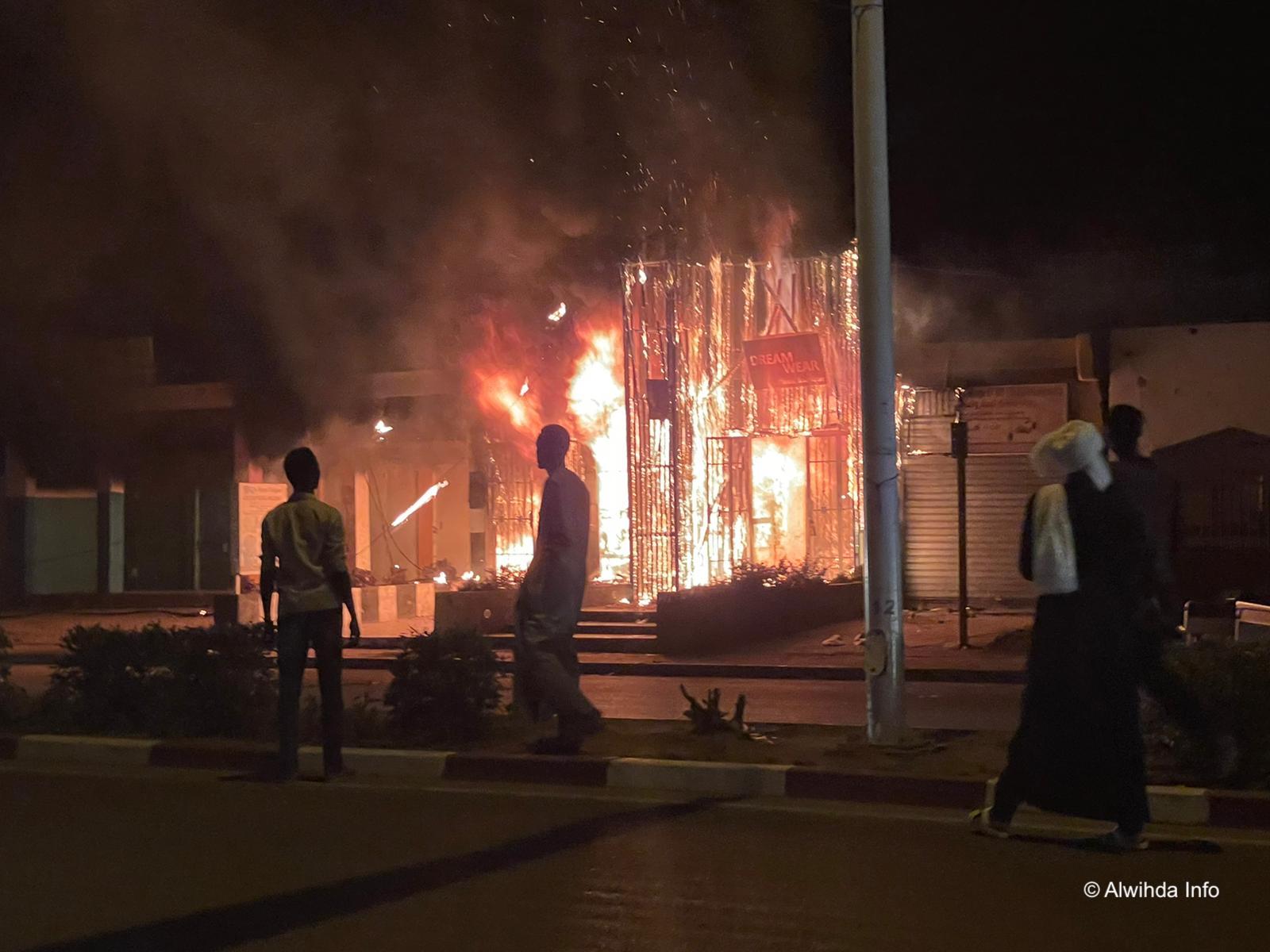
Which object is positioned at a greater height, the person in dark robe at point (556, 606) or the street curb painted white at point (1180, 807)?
the person in dark robe at point (556, 606)

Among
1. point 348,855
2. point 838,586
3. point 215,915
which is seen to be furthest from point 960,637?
point 215,915

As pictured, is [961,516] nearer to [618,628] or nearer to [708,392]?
[618,628]

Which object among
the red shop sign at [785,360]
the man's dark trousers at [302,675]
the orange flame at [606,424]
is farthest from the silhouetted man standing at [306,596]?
the orange flame at [606,424]

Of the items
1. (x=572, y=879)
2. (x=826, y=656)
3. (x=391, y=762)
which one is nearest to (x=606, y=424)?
(x=826, y=656)

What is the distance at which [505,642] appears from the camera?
15.3m

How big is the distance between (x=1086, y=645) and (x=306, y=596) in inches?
163

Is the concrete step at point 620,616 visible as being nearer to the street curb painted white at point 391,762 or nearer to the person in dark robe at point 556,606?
the street curb painted white at point 391,762

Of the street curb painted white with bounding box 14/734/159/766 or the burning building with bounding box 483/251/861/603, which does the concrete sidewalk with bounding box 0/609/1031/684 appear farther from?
the street curb painted white with bounding box 14/734/159/766

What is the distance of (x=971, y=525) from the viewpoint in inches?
770

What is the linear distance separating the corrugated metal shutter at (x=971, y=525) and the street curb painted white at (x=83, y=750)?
1319 cm

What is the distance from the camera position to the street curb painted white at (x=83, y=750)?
8664 mm

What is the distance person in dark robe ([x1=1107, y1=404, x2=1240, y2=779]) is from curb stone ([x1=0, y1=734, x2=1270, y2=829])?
252 millimetres

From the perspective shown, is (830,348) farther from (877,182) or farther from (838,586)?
(877,182)

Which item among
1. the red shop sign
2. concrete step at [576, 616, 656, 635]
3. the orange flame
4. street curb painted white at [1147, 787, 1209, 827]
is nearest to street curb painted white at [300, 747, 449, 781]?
street curb painted white at [1147, 787, 1209, 827]
